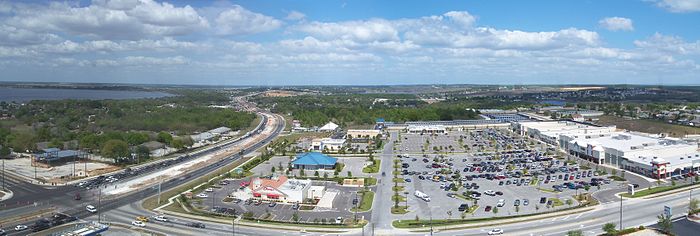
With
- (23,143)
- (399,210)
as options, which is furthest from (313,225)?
(23,143)

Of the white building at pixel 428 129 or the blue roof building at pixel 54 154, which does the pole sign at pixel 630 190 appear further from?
the blue roof building at pixel 54 154

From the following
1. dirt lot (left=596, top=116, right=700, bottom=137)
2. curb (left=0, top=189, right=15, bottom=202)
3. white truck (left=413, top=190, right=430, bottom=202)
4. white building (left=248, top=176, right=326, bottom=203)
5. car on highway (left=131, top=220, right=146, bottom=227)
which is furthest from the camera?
dirt lot (left=596, top=116, right=700, bottom=137)

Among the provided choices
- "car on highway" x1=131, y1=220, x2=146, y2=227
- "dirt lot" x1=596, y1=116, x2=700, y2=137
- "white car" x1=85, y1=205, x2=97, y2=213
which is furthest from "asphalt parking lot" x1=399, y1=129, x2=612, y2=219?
"dirt lot" x1=596, y1=116, x2=700, y2=137

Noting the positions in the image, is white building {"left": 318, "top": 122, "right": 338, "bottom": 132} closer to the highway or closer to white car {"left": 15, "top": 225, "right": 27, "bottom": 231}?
the highway

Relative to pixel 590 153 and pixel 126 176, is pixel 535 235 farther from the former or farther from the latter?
pixel 126 176

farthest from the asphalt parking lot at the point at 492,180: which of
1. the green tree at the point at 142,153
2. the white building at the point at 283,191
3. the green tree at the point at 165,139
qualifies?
the green tree at the point at 165,139
